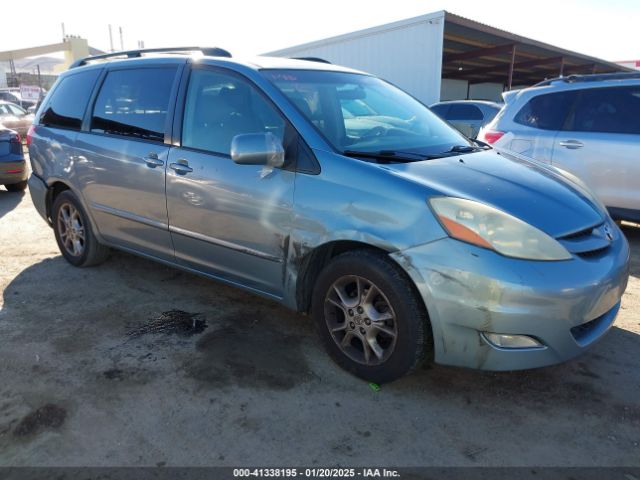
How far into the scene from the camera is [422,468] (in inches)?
85.8

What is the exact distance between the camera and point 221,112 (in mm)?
3324

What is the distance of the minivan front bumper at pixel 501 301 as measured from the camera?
229 cm

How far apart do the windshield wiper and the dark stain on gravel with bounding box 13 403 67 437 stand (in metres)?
2.00

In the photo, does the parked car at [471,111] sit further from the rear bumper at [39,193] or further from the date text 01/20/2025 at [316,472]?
the date text 01/20/2025 at [316,472]

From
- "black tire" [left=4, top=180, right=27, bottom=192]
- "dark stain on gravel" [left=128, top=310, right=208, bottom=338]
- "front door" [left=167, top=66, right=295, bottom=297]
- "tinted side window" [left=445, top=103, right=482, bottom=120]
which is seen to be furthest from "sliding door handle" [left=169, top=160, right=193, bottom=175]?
"tinted side window" [left=445, top=103, right=482, bottom=120]

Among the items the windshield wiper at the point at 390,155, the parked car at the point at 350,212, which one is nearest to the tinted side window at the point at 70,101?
the parked car at the point at 350,212

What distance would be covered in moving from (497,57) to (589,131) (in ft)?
63.1

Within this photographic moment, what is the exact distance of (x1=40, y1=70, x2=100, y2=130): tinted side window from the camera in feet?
14.0

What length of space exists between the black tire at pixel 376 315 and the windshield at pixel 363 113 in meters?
0.72

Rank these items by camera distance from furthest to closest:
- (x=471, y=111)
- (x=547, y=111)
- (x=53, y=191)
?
(x=471, y=111) → (x=547, y=111) → (x=53, y=191)

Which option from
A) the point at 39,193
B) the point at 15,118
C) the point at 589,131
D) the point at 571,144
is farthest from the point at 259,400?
the point at 15,118

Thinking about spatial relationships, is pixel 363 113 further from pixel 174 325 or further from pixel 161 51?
pixel 174 325

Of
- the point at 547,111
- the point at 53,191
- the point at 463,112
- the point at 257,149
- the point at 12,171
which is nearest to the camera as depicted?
the point at 257,149

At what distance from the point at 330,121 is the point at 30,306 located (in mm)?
2688
